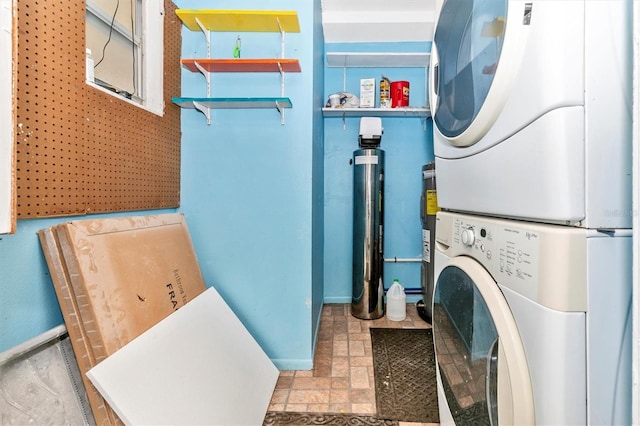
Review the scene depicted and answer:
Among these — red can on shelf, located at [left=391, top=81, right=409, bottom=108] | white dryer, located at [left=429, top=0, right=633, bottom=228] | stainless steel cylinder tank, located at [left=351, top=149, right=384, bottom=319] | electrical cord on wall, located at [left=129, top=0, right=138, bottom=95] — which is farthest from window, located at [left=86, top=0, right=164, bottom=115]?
red can on shelf, located at [left=391, top=81, right=409, bottom=108]

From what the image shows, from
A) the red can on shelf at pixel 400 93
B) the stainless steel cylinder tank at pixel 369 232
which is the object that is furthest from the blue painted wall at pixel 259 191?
the red can on shelf at pixel 400 93

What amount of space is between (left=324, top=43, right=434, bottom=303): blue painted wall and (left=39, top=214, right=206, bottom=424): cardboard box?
1664 mm

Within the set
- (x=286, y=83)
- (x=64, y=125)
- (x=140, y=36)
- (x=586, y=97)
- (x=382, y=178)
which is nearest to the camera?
(x=586, y=97)

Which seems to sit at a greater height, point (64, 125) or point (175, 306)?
point (64, 125)

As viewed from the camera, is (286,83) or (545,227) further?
(286,83)

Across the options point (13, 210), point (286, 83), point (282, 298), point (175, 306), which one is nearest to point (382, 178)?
point (286, 83)

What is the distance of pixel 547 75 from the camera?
0.54 m

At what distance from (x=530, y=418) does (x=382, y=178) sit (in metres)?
2.01

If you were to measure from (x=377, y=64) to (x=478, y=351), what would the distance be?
8.37ft

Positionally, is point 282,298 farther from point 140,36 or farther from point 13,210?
point 140,36

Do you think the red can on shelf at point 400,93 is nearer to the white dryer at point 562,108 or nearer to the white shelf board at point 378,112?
the white shelf board at point 378,112

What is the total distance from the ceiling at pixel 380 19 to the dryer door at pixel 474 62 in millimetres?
1698

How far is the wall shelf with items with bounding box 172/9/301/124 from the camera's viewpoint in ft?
4.84

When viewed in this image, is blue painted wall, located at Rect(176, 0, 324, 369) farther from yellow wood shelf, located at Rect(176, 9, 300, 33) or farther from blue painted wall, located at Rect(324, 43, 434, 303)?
blue painted wall, located at Rect(324, 43, 434, 303)
